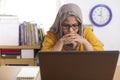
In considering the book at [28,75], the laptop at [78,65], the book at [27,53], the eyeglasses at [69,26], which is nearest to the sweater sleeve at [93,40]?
the eyeglasses at [69,26]

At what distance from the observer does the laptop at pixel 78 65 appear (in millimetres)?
891

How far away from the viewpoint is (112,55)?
35.2 inches

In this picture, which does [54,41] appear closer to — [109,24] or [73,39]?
[73,39]

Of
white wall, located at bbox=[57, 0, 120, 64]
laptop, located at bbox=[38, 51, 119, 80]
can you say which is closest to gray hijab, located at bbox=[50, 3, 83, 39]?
laptop, located at bbox=[38, 51, 119, 80]

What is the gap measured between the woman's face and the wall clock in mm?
1495

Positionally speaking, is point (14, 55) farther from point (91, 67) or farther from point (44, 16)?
point (91, 67)

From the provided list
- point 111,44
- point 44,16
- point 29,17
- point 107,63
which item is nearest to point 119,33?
point 111,44

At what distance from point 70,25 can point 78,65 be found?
0.71 meters

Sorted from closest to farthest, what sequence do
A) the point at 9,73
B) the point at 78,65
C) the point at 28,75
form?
the point at 78,65, the point at 28,75, the point at 9,73

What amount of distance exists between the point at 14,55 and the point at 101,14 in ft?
4.25

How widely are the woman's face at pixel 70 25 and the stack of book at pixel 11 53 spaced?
4.30ft

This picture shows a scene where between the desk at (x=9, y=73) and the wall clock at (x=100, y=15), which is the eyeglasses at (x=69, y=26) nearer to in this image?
the desk at (x=9, y=73)

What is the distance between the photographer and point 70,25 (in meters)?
1.59

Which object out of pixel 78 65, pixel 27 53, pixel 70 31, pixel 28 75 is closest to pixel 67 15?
pixel 70 31
